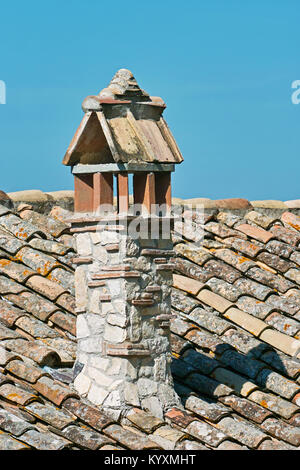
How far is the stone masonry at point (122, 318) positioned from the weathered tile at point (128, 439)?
24 centimetres

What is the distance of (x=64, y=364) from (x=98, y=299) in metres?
0.72

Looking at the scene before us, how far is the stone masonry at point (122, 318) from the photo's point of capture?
7508mm

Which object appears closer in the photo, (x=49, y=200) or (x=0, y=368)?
(x=0, y=368)

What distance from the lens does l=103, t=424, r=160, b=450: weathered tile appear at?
22.8ft

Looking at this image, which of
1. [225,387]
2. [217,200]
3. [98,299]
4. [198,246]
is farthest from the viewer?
[217,200]

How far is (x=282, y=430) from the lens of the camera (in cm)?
786

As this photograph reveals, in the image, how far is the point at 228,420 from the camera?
25.6 ft

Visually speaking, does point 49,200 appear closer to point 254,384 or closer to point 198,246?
point 198,246

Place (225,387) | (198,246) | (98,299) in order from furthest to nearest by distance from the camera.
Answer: (198,246) < (225,387) < (98,299)

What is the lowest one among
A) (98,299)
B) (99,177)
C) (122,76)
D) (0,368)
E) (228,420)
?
(228,420)

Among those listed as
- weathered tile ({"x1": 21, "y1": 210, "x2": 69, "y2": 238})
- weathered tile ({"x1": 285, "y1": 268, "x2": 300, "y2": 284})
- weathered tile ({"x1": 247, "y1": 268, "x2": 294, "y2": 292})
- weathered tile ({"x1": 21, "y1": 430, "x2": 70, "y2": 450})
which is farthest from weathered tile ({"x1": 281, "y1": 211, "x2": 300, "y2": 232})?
weathered tile ({"x1": 21, "y1": 430, "x2": 70, "y2": 450})

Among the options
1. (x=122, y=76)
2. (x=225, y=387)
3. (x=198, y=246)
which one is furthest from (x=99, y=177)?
(x=198, y=246)

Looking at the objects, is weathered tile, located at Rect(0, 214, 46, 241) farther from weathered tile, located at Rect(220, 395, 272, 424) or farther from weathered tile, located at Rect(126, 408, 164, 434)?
weathered tile, located at Rect(126, 408, 164, 434)

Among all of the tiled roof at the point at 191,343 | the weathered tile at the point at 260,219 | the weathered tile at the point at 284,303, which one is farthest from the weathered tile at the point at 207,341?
A: the weathered tile at the point at 260,219
